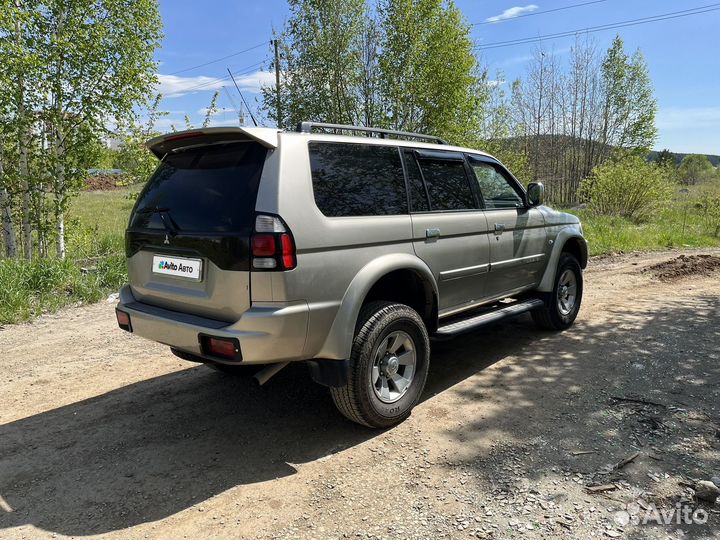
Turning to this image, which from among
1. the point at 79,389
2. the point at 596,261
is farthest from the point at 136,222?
the point at 596,261

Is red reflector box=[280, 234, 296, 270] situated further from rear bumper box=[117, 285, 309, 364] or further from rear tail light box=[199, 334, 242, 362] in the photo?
rear tail light box=[199, 334, 242, 362]

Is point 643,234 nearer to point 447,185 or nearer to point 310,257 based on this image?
point 447,185

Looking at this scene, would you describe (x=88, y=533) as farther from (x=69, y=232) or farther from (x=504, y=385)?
(x=69, y=232)

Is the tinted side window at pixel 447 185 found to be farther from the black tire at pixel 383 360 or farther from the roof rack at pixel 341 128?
the black tire at pixel 383 360

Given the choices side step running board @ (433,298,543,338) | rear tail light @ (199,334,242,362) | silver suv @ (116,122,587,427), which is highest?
silver suv @ (116,122,587,427)

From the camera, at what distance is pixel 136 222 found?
3502 millimetres

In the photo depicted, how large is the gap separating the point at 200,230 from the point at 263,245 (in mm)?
495

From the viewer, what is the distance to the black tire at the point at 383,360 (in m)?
3.11

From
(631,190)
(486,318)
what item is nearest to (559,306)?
(486,318)

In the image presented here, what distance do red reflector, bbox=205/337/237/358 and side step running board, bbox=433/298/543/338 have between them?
1682 mm

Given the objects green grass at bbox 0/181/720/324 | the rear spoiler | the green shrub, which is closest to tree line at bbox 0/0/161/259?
green grass at bbox 0/181/720/324

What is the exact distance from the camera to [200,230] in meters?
2.96

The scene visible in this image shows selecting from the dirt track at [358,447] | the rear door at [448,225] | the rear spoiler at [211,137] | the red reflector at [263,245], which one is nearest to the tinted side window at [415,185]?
the rear door at [448,225]

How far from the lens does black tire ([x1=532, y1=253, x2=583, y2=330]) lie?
5.36 metres
